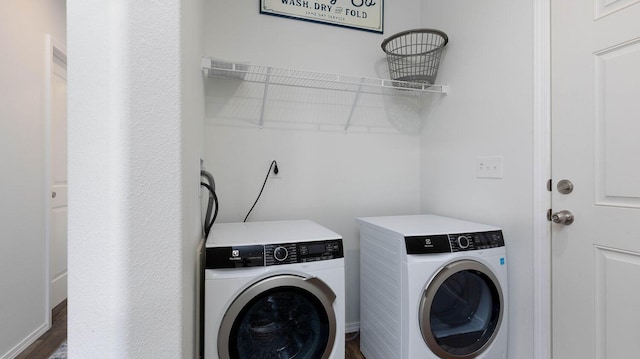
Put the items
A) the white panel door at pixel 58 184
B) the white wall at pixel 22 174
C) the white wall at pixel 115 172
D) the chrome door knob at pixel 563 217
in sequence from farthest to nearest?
the white panel door at pixel 58 184 → the white wall at pixel 22 174 → the chrome door knob at pixel 563 217 → the white wall at pixel 115 172

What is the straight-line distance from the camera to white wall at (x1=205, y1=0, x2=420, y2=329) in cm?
180

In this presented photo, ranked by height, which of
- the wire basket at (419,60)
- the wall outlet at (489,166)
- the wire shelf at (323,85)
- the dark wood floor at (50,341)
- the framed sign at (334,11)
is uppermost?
the framed sign at (334,11)

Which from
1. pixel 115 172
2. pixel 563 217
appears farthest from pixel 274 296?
pixel 563 217

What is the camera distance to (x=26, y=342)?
189cm

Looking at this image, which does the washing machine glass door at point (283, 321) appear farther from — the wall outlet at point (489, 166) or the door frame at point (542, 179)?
the wall outlet at point (489, 166)

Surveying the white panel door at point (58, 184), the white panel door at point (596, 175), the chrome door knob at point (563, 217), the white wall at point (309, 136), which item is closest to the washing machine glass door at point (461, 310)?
the white panel door at point (596, 175)

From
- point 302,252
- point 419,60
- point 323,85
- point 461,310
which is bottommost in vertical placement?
point 461,310

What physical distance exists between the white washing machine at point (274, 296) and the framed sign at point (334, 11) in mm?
1520

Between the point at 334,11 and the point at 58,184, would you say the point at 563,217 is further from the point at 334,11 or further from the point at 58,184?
the point at 58,184

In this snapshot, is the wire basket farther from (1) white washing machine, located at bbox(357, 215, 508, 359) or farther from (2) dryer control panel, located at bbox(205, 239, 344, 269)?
(2) dryer control panel, located at bbox(205, 239, 344, 269)

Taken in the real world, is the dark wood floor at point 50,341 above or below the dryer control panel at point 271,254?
below

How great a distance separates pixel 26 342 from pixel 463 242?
9.37 feet

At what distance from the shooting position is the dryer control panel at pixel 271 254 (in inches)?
43.9

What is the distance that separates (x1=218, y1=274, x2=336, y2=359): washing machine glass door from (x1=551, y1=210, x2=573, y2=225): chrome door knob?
110 cm
